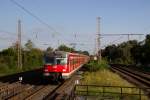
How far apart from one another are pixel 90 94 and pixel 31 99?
A: 4154 millimetres

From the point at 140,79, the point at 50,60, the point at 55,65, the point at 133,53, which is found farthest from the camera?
the point at 133,53

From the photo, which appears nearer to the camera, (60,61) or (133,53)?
(60,61)

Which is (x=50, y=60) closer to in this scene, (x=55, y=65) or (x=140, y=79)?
(x=55, y=65)

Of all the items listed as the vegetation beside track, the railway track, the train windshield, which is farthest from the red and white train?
the vegetation beside track

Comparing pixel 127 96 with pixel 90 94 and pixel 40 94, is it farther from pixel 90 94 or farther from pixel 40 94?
pixel 40 94

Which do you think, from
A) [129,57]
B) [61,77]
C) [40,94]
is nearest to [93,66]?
[61,77]

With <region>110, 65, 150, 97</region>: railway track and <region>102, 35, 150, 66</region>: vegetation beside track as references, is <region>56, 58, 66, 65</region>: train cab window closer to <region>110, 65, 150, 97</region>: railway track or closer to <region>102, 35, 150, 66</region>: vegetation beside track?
<region>110, 65, 150, 97</region>: railway track

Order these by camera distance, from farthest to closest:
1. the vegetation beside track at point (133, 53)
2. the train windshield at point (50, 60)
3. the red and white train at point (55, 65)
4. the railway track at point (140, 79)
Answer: the vegetation beside track at point (133, 53), the railway track at point (140, 79), the train windshield at point (50, 60), the red and white train at point (55, 65)

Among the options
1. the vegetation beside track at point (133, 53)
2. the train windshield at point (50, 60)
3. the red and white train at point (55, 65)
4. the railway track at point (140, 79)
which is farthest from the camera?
the vegetation beside track at point (133, 53)

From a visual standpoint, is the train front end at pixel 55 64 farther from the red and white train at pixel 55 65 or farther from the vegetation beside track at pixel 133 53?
the vegetation beside track at pixel 133 53

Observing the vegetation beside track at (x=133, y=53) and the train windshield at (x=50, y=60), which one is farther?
the vegetation beside track at (x=133, y=53)

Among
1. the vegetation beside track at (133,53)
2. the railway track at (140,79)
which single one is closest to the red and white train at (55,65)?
the railway track at (140,79)

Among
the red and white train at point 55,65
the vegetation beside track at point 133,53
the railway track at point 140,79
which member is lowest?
the railway track at point 140,79

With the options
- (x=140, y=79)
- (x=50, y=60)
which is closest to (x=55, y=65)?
(x=50, y=60)
